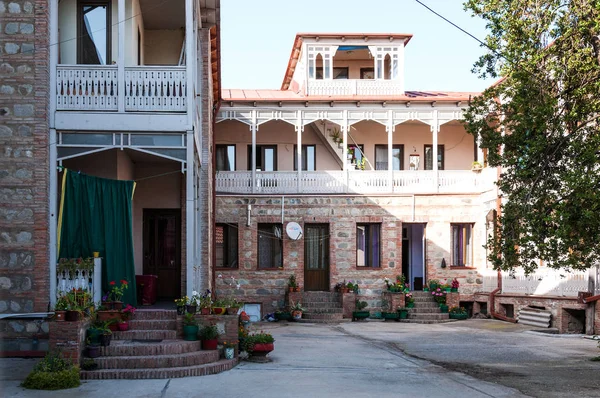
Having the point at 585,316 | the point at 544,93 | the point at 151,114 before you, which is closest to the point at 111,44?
the point at 151,114

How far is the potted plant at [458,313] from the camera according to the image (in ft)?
87.0

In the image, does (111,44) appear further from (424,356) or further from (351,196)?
(351,196)

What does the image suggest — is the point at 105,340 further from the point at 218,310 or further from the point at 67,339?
the point at 218,310

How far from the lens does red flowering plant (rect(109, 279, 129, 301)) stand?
548 inches

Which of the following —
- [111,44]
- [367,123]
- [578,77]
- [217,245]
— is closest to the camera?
[578,77]

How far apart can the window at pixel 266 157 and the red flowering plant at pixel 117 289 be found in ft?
51.6

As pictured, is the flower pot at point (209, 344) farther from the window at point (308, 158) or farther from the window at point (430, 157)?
the window at point (430, 157)

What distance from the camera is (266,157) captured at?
2998cm

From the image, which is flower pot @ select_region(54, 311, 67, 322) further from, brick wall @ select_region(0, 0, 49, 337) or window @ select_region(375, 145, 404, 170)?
window @ select_region(375, 145, 404, 170)

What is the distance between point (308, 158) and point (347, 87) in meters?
3.05

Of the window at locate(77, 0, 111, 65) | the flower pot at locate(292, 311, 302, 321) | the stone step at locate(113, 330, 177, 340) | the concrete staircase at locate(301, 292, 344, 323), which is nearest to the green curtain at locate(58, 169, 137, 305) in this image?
the stone step at locate(113, 330, 177, 340)

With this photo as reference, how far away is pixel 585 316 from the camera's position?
21766 millimetres

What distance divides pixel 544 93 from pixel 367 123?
16804 mm

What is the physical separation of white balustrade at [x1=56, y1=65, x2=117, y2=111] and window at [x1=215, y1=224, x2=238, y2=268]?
13.7 meters
